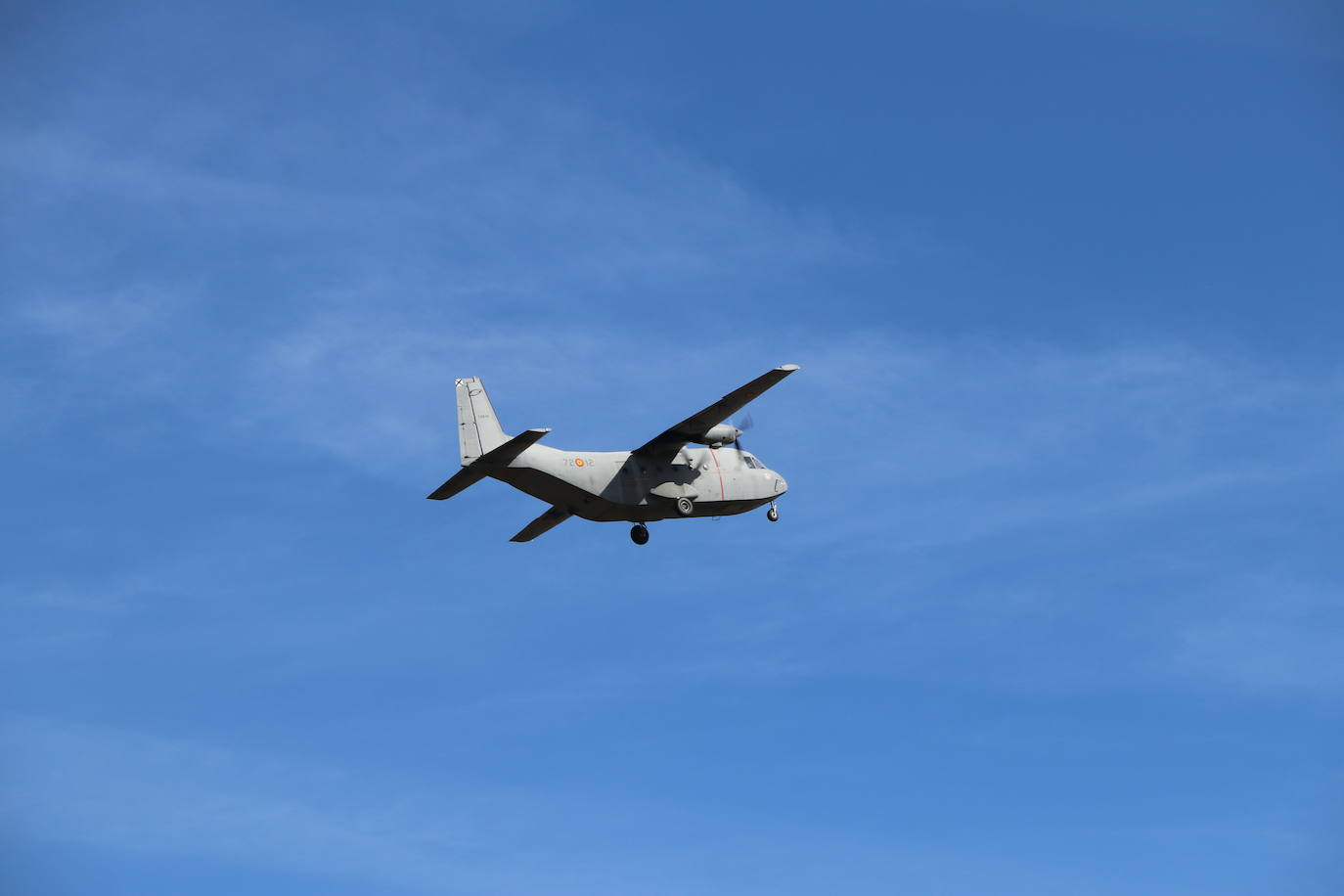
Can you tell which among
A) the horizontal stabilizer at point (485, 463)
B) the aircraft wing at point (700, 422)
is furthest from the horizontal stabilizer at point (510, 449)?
the aircraft wing at point (700, 422)

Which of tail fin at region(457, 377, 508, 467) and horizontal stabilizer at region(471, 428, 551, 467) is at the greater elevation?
tail fin at region(457, 377, 508, 467)

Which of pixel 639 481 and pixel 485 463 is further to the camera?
pixel 639 481

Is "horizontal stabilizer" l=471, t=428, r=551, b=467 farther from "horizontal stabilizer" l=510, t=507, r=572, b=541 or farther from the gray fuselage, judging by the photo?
"horizontal stabilizer" l=510, t=507, r=572, b=541

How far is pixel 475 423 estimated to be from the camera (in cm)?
5109

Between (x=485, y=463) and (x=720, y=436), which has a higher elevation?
(x=720, y=436)

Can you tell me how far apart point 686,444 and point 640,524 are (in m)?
3.45

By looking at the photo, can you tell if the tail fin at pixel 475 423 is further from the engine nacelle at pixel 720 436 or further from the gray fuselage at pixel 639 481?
the engine nacelle at pixel 720 436

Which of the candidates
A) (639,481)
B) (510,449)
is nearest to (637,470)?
(639,481)

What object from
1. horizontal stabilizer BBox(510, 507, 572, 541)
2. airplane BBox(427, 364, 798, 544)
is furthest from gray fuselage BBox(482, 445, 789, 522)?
horizontal stabilizer BBox(510, 507, 572, 541)

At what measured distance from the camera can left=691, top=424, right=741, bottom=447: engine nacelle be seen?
179ft

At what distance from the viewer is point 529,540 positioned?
200ft

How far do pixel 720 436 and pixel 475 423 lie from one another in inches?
351

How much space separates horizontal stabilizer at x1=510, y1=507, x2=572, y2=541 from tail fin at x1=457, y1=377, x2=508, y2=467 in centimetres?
811

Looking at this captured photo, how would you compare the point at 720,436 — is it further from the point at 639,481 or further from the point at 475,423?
the point at 475,423
